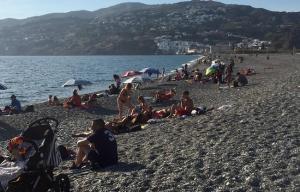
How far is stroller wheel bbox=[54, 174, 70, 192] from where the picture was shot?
7750mm

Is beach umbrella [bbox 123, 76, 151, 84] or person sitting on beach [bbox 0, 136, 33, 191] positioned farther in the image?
beach umbrella [bbox 123, 76, 151, 84]

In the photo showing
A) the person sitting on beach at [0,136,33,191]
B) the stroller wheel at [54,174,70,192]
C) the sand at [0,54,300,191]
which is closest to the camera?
the person sitting on beach at [0,136,33,191]

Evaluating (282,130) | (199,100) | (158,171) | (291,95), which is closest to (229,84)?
(199,100)

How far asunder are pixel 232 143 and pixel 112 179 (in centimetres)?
284

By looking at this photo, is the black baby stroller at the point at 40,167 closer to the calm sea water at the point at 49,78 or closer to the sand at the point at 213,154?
the sand at the point at 213,154

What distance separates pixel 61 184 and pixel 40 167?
0.51m

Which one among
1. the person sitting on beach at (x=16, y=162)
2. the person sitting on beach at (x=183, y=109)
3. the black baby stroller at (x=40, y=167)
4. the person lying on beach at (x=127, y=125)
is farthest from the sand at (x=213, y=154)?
the person sitting on beach at (x=16, y=162)

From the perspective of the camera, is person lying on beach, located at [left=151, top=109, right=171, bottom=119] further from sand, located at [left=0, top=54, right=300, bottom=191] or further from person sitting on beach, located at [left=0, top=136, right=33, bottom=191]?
person sitting on beach, located at [left=0, top=136, right=33, bottom=191]

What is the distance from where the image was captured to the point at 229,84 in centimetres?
3192

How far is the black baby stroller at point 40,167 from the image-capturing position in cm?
746

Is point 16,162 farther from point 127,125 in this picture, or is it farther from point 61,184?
point 127,125

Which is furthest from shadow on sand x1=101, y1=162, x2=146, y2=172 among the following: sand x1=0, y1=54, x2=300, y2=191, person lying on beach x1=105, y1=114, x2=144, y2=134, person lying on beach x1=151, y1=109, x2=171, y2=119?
person lying on beach x1=151, y1=109, x2=171, y2=119

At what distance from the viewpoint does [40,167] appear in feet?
24.7

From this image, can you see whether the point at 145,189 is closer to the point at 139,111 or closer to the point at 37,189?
the point at 37,189
